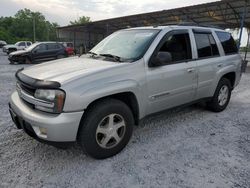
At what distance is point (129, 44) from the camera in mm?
3762

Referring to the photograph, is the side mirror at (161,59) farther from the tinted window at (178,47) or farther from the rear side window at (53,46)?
the rear side window at (53,46)

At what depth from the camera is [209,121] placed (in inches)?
181

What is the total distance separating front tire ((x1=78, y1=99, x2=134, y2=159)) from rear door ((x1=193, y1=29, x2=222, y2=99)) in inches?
72.2

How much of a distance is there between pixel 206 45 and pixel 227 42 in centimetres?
95

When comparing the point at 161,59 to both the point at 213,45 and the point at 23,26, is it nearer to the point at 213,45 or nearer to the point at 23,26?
the point at 213,45

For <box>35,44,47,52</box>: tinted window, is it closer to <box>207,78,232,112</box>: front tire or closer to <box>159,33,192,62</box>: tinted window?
<box>207,78,232,112</box>: front tire

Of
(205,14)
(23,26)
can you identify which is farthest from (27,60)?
(23,26)

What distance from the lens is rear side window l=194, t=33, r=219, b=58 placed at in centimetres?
433

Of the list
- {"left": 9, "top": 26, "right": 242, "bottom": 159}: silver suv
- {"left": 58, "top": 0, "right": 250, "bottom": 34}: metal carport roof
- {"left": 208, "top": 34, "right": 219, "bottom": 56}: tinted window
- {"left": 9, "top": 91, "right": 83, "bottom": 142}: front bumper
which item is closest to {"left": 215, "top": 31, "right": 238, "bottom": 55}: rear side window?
{"left": 208, "top": 34, "right": 219, "bottom": 56}: tinted window

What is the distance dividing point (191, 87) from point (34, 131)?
2.73m

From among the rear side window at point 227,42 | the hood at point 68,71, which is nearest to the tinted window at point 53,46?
the rear side window at point 227,42

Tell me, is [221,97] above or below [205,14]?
below

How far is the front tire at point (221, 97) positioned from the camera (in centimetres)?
497

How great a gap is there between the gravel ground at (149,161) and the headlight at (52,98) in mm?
791
